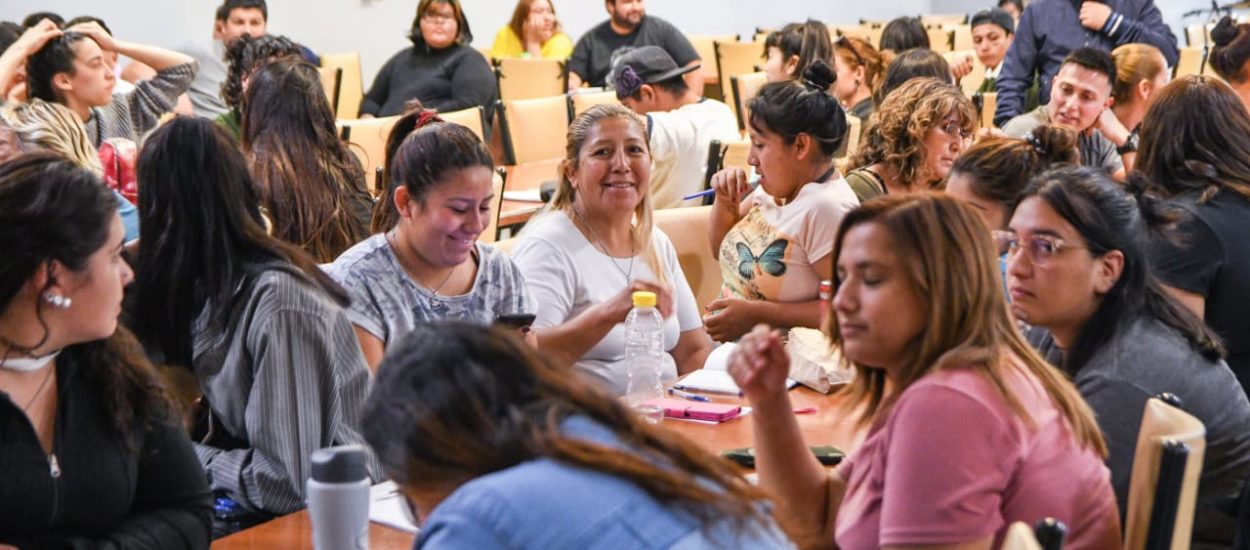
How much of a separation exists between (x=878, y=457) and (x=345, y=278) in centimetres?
129

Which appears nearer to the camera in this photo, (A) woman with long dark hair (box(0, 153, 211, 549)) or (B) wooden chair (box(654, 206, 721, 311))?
(A) woman with long dark hair (box(0, 153, 211, 549))

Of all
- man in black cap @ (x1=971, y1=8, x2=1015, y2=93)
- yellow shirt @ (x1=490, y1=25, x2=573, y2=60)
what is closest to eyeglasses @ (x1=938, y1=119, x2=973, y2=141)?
man in black cap @ (x1=971, y1=8, x2=1015, y2=93)

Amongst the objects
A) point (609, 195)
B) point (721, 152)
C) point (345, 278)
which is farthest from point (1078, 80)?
point (345, 278)

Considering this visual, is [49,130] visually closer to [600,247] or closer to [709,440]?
[600,247]

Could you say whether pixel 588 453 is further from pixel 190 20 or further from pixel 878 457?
pixel 190 20

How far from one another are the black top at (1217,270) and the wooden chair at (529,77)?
645cm

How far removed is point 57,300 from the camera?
6.51ft

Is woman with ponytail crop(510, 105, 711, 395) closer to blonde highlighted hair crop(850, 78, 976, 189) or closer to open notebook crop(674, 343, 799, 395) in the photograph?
open notebook crop(674, 343, 799, 395)

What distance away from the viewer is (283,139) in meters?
3.98

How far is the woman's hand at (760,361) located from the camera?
201 cm

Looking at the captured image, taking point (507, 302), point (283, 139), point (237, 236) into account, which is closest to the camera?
point (237, 236)

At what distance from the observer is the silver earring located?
78.0 inches

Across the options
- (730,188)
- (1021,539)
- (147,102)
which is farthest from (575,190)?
(147,102)

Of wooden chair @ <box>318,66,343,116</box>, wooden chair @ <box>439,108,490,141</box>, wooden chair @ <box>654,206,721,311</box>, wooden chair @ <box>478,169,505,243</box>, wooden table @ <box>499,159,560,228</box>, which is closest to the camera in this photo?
wooden chair @ <box>654,206,721,311</box>
